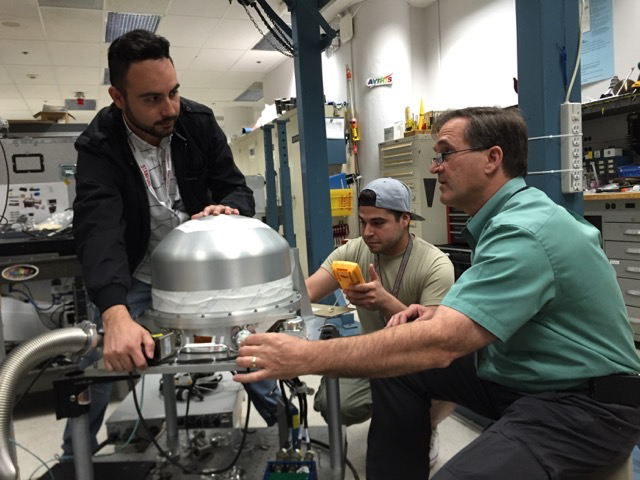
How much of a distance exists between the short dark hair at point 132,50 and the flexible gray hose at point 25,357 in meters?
0.62

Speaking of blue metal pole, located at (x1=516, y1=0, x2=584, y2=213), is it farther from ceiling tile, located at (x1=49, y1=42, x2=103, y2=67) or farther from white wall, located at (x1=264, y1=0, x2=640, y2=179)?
ceiling tile, located at (x1=49, y1=42, x2=103, y2=67)

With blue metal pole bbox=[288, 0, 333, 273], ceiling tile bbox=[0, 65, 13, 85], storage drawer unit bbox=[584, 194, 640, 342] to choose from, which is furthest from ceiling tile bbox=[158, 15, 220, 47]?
storage drawer unit bbox=[584, 194, 640, 342]

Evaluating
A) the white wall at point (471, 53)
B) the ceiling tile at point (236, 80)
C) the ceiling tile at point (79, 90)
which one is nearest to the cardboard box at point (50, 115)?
the white wall at point (471, 53)

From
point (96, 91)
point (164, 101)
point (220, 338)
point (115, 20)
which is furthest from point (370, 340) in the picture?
point (96, 91)

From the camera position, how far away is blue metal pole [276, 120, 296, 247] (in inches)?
161

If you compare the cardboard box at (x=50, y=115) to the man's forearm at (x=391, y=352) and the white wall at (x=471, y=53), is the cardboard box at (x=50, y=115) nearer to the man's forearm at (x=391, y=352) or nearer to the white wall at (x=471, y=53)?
the man's forearm at (x=391, y=352)

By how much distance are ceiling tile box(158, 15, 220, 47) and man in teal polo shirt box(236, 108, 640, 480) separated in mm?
4705

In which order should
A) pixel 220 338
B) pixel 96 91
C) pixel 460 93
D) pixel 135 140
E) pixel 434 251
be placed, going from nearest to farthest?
pixel 220 338
pixel 135 140
pixel 434 251
pixel 460 93
pixel 96 91

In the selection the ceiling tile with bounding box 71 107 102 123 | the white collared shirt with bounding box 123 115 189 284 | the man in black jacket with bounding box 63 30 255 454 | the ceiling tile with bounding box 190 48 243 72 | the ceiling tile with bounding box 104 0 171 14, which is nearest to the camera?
the man in black jacket with bounding box 63 30 255 454

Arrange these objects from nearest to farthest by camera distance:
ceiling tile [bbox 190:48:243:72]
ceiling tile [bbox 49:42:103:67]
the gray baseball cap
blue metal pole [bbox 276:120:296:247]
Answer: the gray baseball cap, blue metal pole [bbox 276:120:296:247], ceiling tile [bbox 49:42:103:67], ceiling tile [bbox 190:48:243:72]

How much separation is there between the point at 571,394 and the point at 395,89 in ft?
14.2

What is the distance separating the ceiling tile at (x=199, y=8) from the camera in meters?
4.60

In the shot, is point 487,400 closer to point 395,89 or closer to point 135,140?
point 135,140

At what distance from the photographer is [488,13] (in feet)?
14.1
